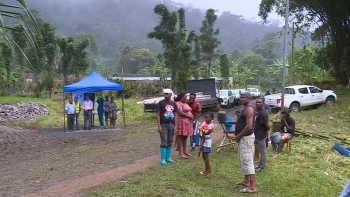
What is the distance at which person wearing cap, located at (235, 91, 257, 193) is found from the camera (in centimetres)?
479

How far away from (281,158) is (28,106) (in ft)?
55.3

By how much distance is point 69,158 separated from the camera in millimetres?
7738

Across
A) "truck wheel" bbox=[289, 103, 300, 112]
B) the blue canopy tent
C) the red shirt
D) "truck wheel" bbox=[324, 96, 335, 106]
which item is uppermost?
the blue canopy tent

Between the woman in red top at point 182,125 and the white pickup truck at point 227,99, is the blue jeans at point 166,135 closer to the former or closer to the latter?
the woman in red top at point 182,125

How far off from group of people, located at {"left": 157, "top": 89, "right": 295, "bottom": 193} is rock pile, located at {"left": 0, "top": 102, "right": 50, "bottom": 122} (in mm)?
12760

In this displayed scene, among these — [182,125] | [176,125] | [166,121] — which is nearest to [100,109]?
[176,125]

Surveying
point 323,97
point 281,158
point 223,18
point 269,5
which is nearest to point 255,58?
point 269,5

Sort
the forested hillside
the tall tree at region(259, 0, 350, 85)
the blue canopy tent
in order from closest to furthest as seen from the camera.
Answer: the blue canopy tent
the tall tree at region(259, 0, 350, 85)
the forested hillside

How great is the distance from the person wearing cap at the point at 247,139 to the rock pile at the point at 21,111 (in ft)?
49.5

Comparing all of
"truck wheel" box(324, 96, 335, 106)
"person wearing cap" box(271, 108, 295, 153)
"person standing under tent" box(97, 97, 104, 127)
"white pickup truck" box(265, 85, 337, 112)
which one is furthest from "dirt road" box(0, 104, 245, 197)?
"truck wheel" box(324, 96, 335, 106)

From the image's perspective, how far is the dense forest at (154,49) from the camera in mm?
24609

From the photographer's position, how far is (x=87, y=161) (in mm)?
7266

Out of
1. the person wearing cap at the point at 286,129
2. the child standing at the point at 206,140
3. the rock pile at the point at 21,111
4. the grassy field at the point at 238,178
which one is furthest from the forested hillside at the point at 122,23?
the child standing at the point at 206,140

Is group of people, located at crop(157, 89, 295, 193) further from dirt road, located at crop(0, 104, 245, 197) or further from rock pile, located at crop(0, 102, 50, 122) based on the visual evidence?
rock pile, located at crop(0, 102, 50, 122)
